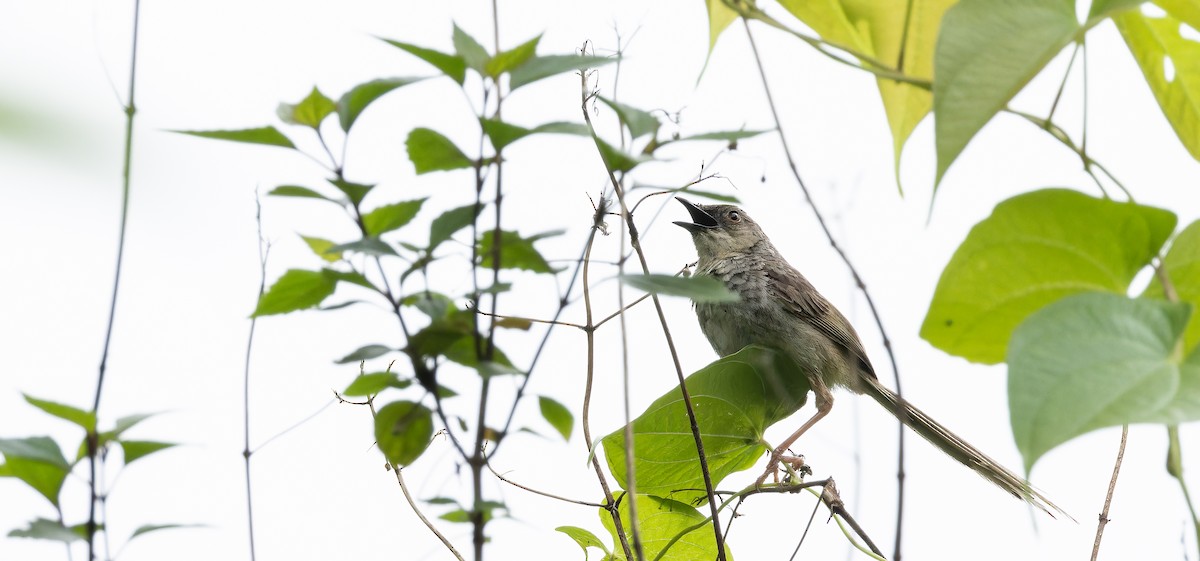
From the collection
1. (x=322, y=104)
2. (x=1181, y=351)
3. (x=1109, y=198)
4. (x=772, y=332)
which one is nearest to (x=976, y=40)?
(x=1109, y=198)

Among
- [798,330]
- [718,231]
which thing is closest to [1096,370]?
[798,330]

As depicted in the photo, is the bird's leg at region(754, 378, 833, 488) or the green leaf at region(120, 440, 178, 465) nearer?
the green leaf at region(120, 440, 178, 465)

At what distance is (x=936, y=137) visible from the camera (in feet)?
4.32

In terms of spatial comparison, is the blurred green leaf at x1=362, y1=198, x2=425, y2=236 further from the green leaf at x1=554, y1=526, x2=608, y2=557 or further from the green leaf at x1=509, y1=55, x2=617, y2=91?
the green leaf at x1=554, y1=526, x2=608, y2=557

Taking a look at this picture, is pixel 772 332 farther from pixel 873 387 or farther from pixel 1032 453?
pixel 1032 453

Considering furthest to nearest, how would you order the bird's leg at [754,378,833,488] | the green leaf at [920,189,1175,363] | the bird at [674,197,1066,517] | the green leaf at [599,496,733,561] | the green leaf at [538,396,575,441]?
1. the bird at [674,197,1066,517]
2. the bird's leg at [754,378,833,488]
3. the green leaf at [599,496,733,561]
4. the green leaf at [920,189,1175,363]
5. the green leaf at [538,396,575,441]

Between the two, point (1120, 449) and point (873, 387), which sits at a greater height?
point (873, 387)

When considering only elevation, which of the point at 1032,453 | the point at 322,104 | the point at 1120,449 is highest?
the point at 322,104

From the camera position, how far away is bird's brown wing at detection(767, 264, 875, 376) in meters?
3.95

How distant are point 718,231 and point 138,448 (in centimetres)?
355

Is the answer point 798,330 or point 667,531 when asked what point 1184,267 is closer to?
point 667,531

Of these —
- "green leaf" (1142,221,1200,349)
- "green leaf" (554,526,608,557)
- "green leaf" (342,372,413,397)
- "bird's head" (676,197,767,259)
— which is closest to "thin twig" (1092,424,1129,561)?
"green leaf" (1142,221,1200,349)

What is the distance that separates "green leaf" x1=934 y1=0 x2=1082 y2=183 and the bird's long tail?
1790 millimetres

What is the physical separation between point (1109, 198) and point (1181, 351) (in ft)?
1.06
